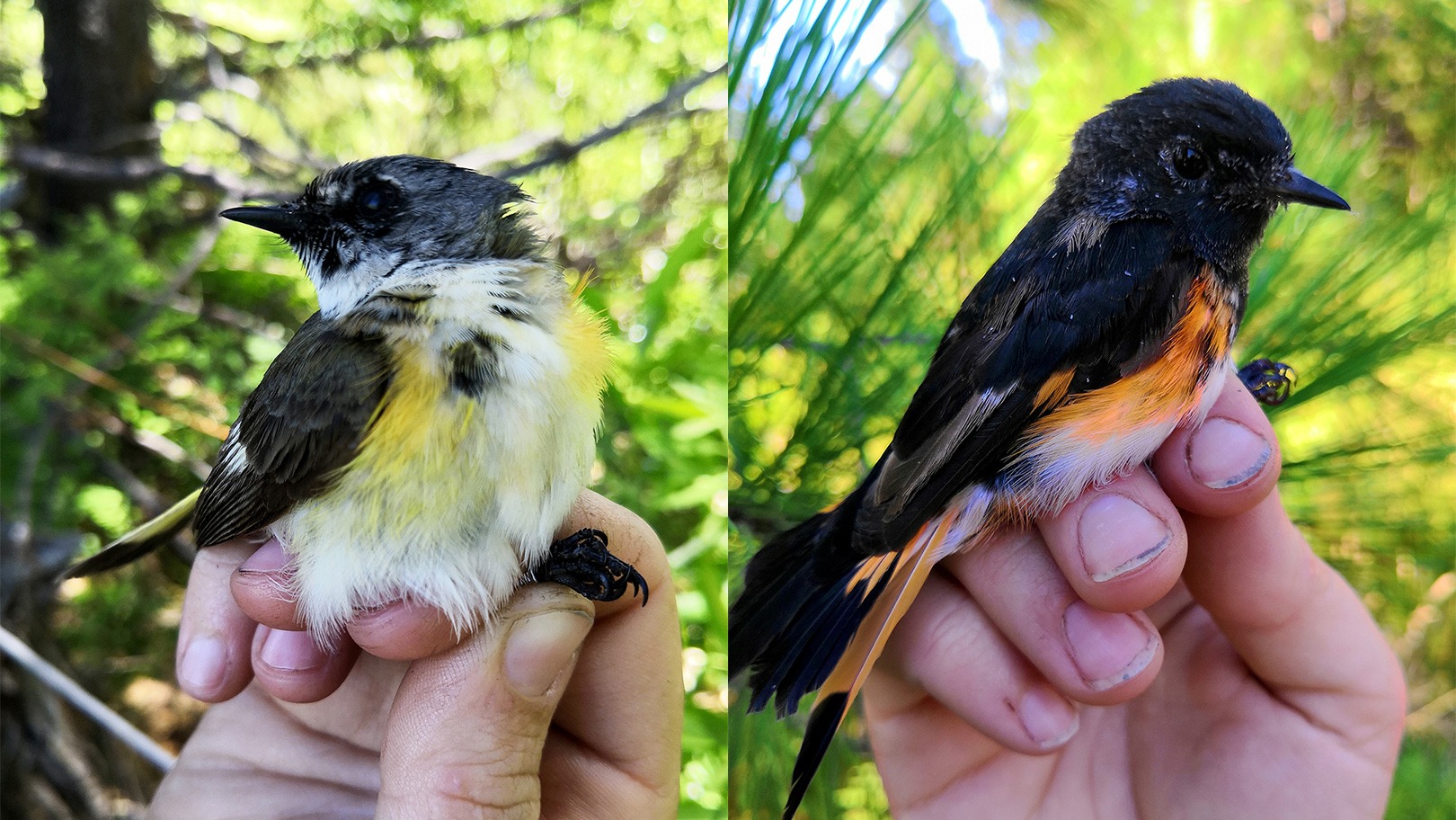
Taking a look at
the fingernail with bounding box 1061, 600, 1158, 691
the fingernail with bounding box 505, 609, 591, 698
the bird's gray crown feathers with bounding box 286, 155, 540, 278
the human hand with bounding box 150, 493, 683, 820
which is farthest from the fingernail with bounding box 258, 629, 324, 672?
the fingernail with bounding box 1061, 600, 1158, 691

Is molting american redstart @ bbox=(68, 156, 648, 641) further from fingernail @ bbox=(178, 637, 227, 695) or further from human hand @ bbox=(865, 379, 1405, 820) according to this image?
human hand @ bbox=(865, 379, 1405, 820)

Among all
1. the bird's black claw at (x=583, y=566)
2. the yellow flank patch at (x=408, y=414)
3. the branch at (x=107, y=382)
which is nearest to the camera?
the yellow flank patch at (x=408, y=414)

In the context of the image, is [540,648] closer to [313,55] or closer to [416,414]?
[416,414]

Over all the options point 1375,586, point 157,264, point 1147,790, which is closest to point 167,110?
point 157,264

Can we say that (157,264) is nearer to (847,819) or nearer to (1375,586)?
(847,819)

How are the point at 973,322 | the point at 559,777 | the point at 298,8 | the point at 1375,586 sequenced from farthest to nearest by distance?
the point at 298,8, the point at 1375,586, the point at 559,777, the point at 973,322

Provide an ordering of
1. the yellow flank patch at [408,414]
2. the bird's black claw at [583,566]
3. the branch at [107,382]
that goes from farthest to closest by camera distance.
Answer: the branch at [107,382] → the bird's black claw at [583,566] → the yellow flank patch at [408,414]

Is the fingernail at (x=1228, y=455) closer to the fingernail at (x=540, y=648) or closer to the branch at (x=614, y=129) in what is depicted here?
the fingernail at (x=540, y=648)

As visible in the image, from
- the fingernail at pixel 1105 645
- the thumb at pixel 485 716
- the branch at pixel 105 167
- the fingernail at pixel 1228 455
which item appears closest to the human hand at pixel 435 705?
the thumb at pixel 485 716
